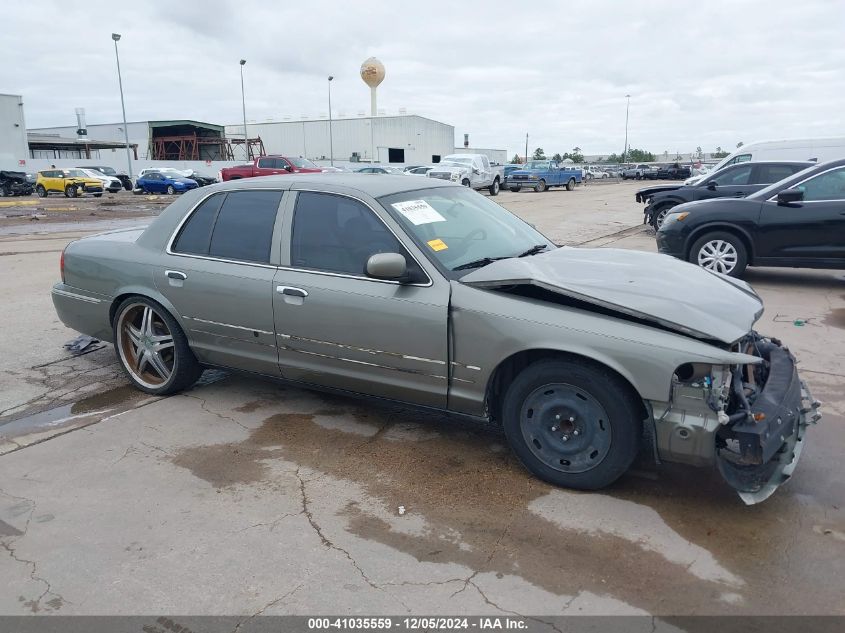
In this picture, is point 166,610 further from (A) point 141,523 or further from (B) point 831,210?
(B) point 831,210

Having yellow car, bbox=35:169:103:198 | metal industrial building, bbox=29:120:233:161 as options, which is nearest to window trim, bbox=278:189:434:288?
yellow car, bbox=35:169:103:198

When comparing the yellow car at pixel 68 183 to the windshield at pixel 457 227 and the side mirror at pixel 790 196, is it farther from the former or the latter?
the windshield at pixel 457 227

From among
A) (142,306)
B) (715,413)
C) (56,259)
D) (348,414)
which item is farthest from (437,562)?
(56,259)

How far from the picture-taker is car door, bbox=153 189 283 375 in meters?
4.32

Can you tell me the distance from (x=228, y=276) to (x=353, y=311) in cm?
104

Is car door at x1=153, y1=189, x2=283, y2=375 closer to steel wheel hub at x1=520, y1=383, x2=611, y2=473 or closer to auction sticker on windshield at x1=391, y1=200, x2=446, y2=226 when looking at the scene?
auction sticker on windshield at x1=391, y1=200, x2=446, y2=226

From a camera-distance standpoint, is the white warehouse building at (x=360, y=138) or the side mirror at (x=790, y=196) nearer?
the side mirror at (x=790, y=196)

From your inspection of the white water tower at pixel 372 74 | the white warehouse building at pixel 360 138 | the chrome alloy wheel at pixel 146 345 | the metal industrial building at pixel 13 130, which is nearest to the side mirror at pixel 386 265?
the chrome alloy wheel at pixel 146 345

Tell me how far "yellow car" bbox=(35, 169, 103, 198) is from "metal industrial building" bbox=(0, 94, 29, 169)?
52.8ft

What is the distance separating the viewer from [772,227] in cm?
850

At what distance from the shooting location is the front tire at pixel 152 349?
477 centimetres

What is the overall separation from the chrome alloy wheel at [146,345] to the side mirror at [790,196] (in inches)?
291

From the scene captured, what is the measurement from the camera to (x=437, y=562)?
2910 millimetres

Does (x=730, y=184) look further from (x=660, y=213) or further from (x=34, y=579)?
(x=34, y=579)
